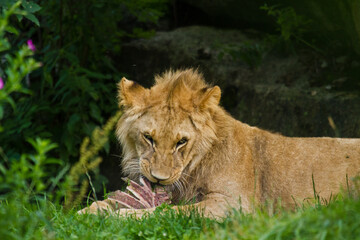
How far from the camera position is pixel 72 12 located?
6789 mm

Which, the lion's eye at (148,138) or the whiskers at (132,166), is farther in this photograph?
the whiskers at (132,166)

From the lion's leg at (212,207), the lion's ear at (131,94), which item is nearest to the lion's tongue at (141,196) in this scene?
the lion's leg at (212,207)

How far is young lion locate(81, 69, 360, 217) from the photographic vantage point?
4.45 meters

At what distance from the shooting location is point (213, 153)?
15.4ft

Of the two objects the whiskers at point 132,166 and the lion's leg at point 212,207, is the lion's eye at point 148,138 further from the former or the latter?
the lion's leg at point 212,207

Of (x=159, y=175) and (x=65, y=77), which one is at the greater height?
(x=65, y=77)

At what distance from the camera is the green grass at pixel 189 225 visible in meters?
2.60

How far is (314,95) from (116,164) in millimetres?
2895

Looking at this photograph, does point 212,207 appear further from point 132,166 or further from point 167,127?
point 132,166

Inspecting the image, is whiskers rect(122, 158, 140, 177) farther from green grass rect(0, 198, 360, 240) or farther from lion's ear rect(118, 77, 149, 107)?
green grass rect(0, 198, 360, 240)

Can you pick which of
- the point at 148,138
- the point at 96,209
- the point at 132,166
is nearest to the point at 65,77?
the point at 132,166

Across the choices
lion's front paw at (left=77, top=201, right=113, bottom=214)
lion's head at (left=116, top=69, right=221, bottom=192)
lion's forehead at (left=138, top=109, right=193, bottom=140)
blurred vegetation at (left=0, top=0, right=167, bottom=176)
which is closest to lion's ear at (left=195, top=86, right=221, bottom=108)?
lion's head at (left=116, top=69, right=221, bottom=192)

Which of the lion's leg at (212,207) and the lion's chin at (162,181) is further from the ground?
the lion's chin at (162,181)

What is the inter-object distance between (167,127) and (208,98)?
18.6 inches
